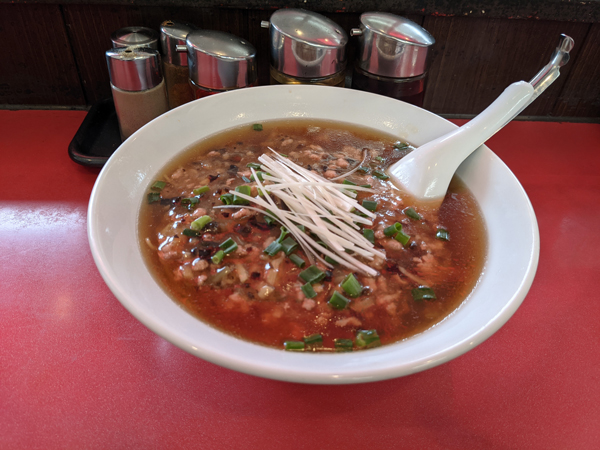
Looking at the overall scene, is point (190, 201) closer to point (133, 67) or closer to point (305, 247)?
point (305, 247)

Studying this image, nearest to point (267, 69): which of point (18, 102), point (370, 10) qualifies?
point (370, 10)

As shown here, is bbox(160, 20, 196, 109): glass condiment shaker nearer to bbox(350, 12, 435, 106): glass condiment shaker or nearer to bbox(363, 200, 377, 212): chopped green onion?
bbox(350, 12, 435, 106): glass condiment shaker

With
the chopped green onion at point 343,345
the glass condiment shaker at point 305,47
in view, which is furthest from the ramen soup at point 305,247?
the glass condiment shaker at point 305,47

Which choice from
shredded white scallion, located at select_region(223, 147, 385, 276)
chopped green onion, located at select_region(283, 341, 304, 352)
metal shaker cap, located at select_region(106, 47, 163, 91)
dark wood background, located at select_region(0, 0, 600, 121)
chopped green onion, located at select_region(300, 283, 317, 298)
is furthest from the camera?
dark wood background, located at select_region(0, 0, 600, 121)

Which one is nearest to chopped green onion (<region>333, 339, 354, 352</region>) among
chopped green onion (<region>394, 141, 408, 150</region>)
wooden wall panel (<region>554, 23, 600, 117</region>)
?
chopped green onion (<region>394, 141, 408, 150</region>)

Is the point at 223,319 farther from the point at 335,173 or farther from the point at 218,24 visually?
the point at 218,24

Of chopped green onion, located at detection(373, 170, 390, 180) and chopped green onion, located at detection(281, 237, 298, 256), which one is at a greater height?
chopped green onion, located at detection(281, 237, 298, 256)
